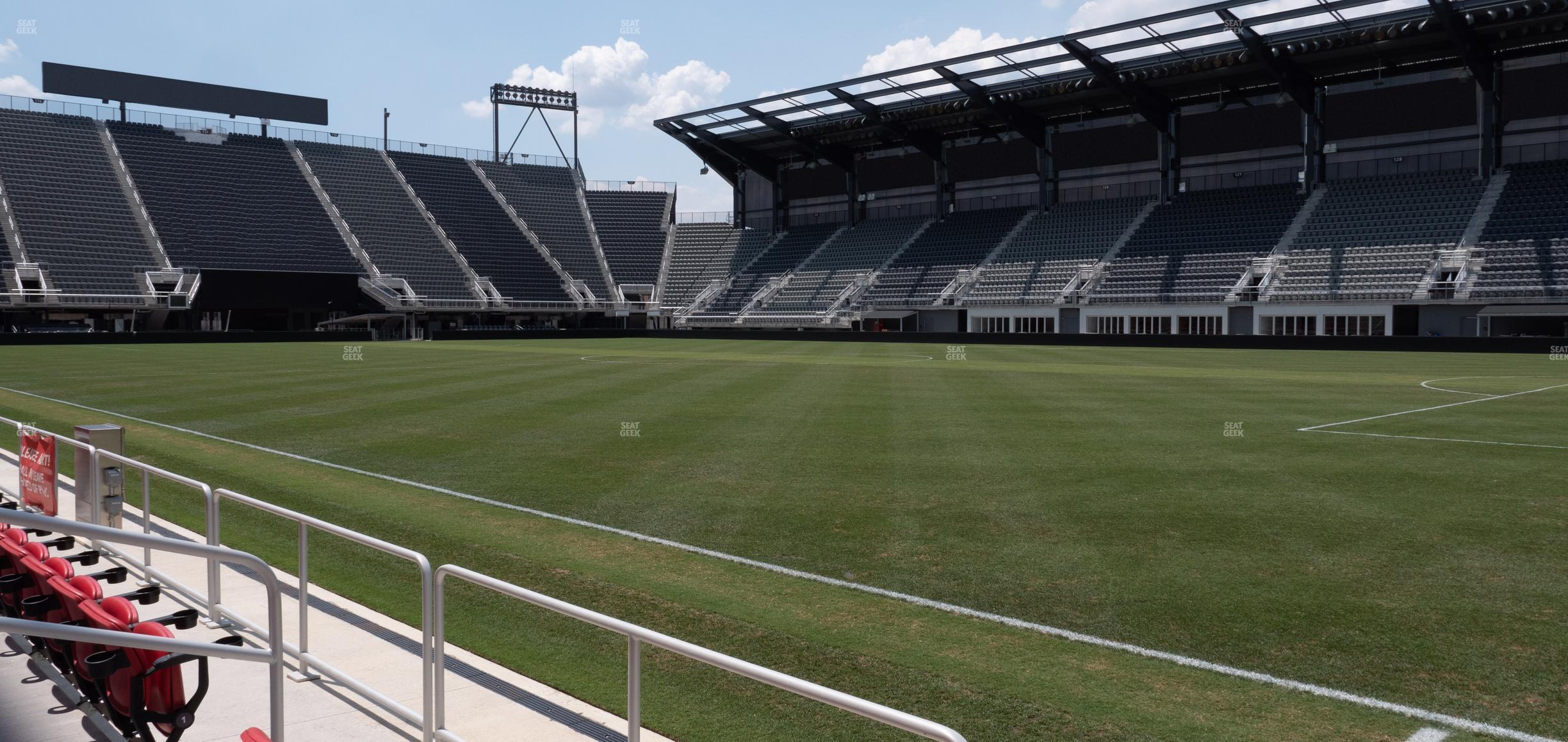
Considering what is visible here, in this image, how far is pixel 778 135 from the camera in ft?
263

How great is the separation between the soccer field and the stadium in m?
0.06

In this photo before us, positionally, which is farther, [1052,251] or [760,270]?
[760,270]

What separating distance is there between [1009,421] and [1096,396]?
220 inches

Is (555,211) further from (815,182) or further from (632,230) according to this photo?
(815,182)

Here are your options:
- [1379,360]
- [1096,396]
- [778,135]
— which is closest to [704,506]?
[1096,396]

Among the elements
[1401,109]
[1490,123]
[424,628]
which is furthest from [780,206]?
[424,628]

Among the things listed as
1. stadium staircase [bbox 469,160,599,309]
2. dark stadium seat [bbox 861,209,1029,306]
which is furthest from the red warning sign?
stadium staircase [bbox 469,160,599,309]

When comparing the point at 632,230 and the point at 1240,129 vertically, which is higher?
the point at 1240,129

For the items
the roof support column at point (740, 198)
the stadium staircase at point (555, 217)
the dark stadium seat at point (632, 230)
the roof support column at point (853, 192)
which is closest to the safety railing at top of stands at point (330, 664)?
the stadium staircase at point (555, 217)

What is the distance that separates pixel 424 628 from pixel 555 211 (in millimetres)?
88601

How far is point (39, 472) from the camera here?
948 cm

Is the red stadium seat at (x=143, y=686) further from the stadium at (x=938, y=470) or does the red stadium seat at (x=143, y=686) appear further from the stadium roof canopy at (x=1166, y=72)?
the stadium roof canopy at (x=1166, y=72)

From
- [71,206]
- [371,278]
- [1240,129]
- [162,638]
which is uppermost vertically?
[1240,129]

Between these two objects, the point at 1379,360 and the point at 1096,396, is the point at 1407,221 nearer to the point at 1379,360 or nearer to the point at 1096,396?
the point at 1379,360
